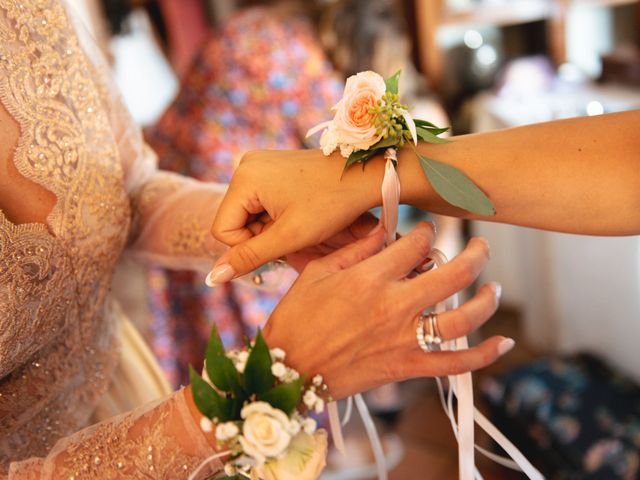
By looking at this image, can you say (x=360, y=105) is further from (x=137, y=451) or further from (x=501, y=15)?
(x=501, y=15)

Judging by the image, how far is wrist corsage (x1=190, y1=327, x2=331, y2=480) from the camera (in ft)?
2.00

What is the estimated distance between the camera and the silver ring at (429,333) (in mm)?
628

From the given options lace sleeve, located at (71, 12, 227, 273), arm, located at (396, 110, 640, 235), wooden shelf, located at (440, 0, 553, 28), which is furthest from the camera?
wooden shelf, located at (440, 0, 553, 28)

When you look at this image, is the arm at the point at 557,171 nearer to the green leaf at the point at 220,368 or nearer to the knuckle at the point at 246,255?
the knuckle at the point at 246,255

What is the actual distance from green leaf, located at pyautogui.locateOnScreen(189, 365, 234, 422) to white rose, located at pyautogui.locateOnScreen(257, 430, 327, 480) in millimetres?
59

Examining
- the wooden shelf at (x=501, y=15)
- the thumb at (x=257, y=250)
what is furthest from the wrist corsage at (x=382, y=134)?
the wooden shelf at (x=501, y=15)

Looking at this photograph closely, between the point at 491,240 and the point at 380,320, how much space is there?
2243 millimetres

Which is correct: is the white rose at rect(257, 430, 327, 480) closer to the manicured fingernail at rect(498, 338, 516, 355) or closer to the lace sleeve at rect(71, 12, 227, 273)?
the manicured fingernail at rect(498, 338, 516, 355)

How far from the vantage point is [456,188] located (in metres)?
0.74

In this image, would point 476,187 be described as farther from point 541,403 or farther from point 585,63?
point 585,63

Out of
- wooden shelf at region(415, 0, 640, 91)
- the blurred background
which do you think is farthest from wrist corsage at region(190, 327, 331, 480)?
wooden shelf at region(415, 0, 640, 91)

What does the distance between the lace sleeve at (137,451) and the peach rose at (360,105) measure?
330 millimetres

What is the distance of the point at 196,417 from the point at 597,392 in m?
1.45

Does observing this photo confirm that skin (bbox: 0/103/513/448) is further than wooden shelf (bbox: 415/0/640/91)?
No
